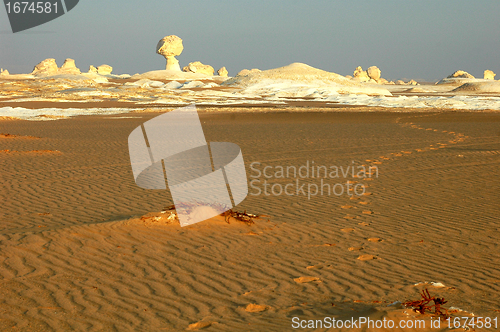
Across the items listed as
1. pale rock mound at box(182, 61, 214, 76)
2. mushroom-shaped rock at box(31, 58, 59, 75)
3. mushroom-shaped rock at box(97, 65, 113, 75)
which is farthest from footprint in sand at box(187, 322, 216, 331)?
mushroom-shaped rock at box(97, 65, 113, 75)

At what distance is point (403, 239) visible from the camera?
6.28m

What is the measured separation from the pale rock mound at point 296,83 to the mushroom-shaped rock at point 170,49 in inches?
1698

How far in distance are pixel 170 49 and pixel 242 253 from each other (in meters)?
112

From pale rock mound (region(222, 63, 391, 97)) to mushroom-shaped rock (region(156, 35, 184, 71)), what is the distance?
43.1 m

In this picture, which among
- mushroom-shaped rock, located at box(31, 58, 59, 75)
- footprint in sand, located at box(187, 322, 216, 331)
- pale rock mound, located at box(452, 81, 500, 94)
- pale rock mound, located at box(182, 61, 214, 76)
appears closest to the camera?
footprint in sand, located at box(187, 322, 216, 331)

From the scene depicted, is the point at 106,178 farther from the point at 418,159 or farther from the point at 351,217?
the point at 418,159

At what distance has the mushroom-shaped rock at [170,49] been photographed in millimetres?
112188

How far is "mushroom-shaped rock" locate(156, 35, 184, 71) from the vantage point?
368 ft

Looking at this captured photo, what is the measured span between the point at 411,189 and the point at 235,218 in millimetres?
4360

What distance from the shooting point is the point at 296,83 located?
A: 214ft

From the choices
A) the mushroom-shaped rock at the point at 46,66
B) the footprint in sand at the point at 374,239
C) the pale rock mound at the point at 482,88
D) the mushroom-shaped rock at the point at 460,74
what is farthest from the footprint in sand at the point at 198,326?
the mushroom-shaped rock at the point at 46,66

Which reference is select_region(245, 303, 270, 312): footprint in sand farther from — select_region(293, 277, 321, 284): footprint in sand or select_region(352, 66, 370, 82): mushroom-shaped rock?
select_region(352, 66, 370, 82): mushroom-shaped rock

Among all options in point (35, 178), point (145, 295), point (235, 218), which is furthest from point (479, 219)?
point (35, 178)

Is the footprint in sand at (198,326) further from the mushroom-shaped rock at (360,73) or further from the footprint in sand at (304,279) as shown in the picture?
the mushroom-shaped rock at (360,73)
